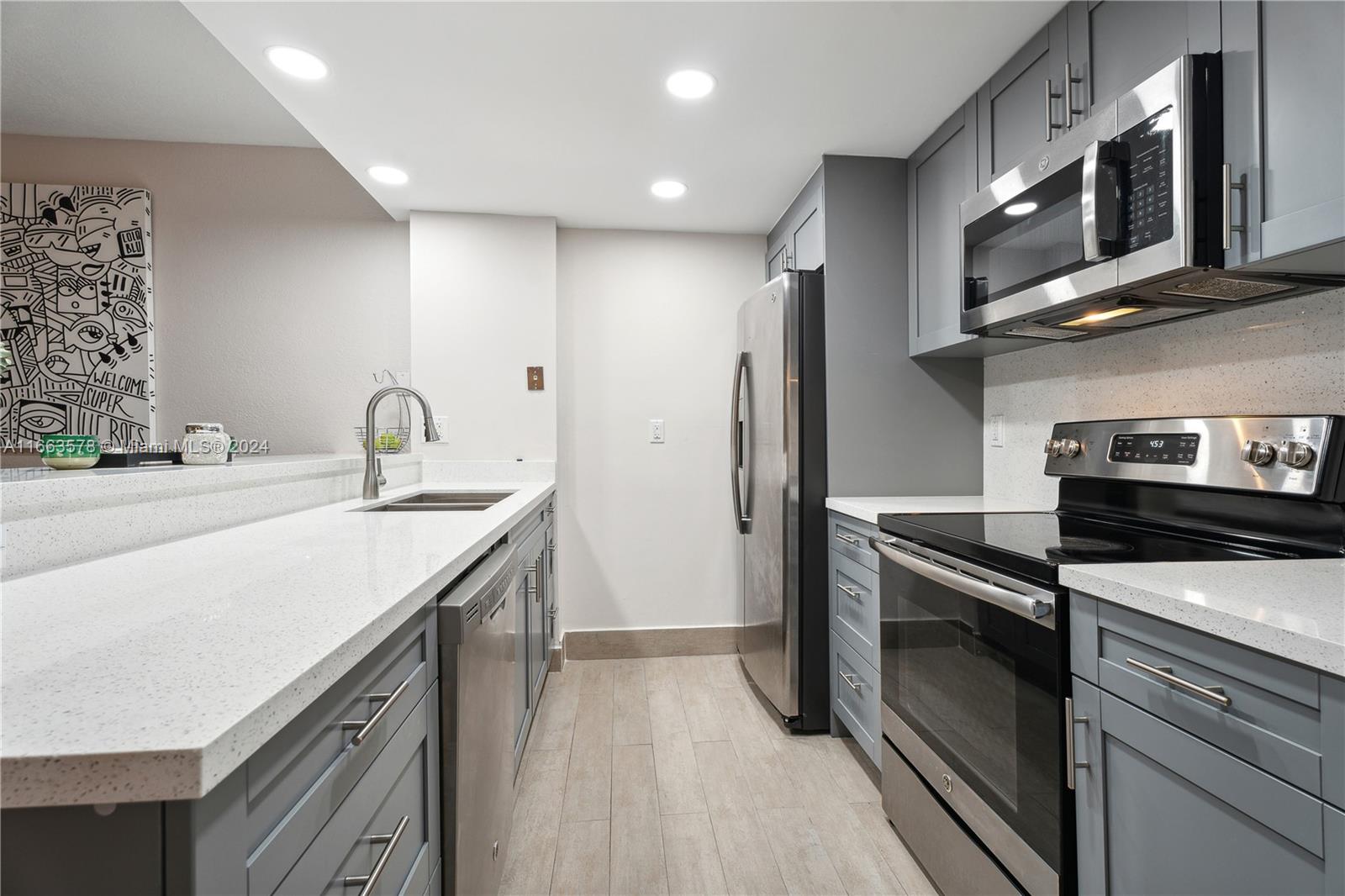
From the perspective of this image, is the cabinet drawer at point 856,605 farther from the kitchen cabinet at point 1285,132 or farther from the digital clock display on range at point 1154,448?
the kitchen cabinet at point 1285,132

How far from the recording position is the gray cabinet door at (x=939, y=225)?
201 centimetres

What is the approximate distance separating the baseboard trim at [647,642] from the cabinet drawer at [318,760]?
7.75 feet

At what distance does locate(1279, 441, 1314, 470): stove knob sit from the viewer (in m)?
1.16

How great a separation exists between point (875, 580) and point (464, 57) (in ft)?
6.50

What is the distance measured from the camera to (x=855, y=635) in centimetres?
207

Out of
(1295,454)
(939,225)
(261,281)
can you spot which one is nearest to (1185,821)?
(1295,454)

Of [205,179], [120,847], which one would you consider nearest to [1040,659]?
[120,847]

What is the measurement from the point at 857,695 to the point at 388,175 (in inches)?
108

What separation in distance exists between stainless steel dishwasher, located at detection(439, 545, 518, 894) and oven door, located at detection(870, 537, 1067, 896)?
102cm

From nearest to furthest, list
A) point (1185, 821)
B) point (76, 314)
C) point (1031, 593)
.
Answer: point (1185, 821)
point (1031, 593)
point (76, 314)

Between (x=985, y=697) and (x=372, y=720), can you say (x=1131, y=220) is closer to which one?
(x=985, y=697)

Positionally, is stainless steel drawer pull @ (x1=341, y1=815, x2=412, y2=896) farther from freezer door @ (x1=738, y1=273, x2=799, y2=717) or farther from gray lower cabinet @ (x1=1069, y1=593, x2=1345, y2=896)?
freezer door @ (x1=738, y1=273, x2=799, y2=717)

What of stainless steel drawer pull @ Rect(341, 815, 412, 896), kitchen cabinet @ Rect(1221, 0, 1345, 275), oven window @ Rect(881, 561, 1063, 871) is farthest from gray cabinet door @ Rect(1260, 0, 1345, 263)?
stainless steel drawer pull @ Rect(341, 815, 412, 896)

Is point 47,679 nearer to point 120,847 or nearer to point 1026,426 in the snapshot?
point 120,847
